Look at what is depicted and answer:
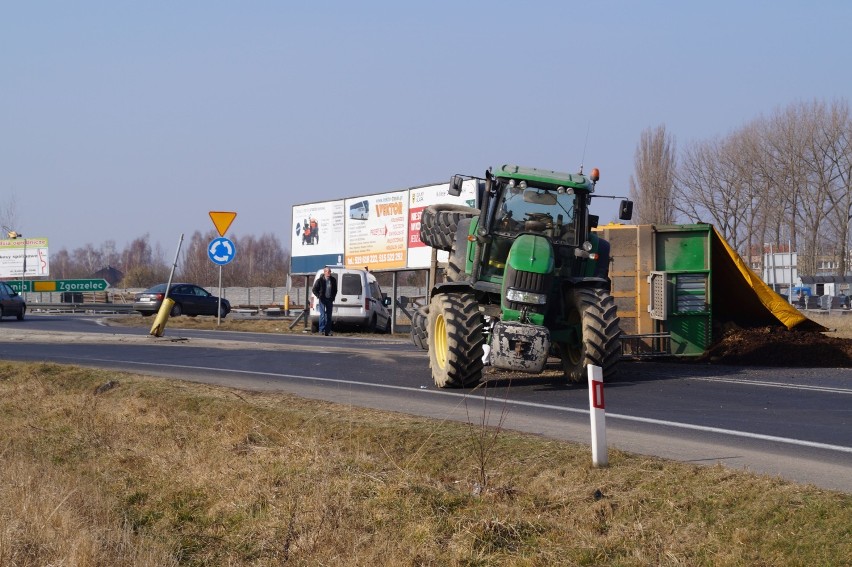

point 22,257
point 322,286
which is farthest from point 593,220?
point 22,257

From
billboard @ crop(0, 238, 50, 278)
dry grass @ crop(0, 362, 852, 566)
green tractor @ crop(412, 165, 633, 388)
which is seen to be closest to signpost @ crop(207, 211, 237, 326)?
green tractor @ crop(412, 165, 633, 388)

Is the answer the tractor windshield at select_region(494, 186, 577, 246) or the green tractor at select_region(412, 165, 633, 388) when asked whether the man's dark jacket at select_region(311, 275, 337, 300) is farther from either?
the tractor windshield at select_region(494, 186, 577, 246)

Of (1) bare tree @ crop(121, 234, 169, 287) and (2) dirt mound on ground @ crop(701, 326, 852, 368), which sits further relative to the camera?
(1) bare tree @ crop(121, 234, 169, 287)

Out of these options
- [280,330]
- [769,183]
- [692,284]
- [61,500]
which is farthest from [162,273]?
[61,500]

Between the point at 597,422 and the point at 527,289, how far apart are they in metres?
5.45

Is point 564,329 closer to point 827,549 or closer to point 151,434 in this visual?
point 151,434

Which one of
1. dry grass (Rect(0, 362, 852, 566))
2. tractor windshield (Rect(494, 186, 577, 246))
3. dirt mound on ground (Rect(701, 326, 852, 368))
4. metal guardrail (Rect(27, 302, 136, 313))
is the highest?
tractor windshield (Rect(494, 186, 577, 246))

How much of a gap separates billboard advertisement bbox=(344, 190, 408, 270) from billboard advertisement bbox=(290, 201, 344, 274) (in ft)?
2.02

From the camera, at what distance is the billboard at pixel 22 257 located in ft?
197

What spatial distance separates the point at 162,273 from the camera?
93.8 meters

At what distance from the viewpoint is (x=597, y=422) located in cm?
806

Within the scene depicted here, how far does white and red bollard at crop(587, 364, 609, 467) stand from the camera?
8062mm

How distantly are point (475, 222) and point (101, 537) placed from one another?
9.74 m

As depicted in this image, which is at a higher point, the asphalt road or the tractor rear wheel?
the tractor rear wheel
